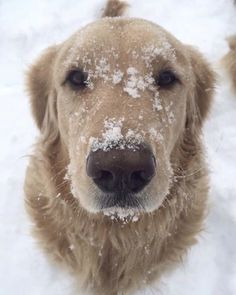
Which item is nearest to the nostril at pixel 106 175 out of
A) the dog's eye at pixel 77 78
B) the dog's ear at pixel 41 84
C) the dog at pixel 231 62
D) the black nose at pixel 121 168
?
the black nose at pixel 121 168

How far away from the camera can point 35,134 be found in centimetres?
519

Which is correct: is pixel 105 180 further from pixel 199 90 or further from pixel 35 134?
pixel 35 134

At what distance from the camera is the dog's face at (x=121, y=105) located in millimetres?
2588

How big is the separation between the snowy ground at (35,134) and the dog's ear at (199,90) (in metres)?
1.11

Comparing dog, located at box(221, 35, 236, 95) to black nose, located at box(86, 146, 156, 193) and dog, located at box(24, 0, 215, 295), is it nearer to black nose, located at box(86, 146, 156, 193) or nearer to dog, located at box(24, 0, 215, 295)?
dog, located at box(24, 0, 215, 295)

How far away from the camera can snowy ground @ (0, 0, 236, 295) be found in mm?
4219

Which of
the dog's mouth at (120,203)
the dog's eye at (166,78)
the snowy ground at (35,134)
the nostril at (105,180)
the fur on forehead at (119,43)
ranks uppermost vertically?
the fur on forehead at (119,43)

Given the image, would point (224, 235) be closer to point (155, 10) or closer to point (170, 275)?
point (170, 275)

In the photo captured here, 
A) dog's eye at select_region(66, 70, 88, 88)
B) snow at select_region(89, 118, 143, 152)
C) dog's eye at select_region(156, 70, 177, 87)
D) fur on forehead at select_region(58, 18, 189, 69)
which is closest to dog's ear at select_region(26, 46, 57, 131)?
fur on forehead at select_region(58, 18, 189, 69)

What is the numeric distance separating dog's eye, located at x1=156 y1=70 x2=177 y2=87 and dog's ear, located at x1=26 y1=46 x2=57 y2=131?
38.6 inches

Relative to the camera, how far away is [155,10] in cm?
644

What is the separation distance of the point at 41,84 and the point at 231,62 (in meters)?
2.68

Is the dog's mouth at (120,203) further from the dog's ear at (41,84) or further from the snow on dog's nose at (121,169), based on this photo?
the dog's ear at (41,84)

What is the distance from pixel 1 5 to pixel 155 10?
2.15 metres
